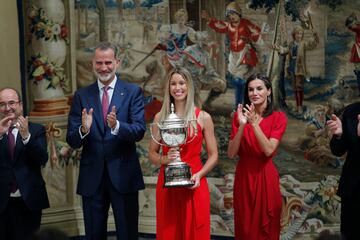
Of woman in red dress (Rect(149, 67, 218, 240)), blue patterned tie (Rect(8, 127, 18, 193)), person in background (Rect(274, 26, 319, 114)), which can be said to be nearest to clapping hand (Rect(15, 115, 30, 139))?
blue patterned tie (Rect(8, 127, 18, 193))

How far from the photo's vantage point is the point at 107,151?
707 cm

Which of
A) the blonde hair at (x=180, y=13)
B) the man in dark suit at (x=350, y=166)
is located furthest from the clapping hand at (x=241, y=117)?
the blonde hair at (x=180, y=13)

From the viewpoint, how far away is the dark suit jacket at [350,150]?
6.71 metres

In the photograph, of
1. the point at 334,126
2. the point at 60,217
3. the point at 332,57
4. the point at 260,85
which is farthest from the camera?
the point at 60,217

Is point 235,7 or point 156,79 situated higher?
point 235,7

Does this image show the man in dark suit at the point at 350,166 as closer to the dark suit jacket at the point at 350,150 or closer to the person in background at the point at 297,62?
the dark suit jacket at the point at 350,150

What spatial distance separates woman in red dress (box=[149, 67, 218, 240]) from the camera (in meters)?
7.06

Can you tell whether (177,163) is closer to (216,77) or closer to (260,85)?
(260,85)

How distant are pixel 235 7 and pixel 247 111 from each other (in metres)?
2.33

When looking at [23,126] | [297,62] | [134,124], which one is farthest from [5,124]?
[297,62]

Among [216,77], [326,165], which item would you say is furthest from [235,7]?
[326,165]

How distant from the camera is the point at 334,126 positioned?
6.74 m

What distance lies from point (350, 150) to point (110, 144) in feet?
6.11

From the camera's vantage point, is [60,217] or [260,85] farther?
[60,217]
